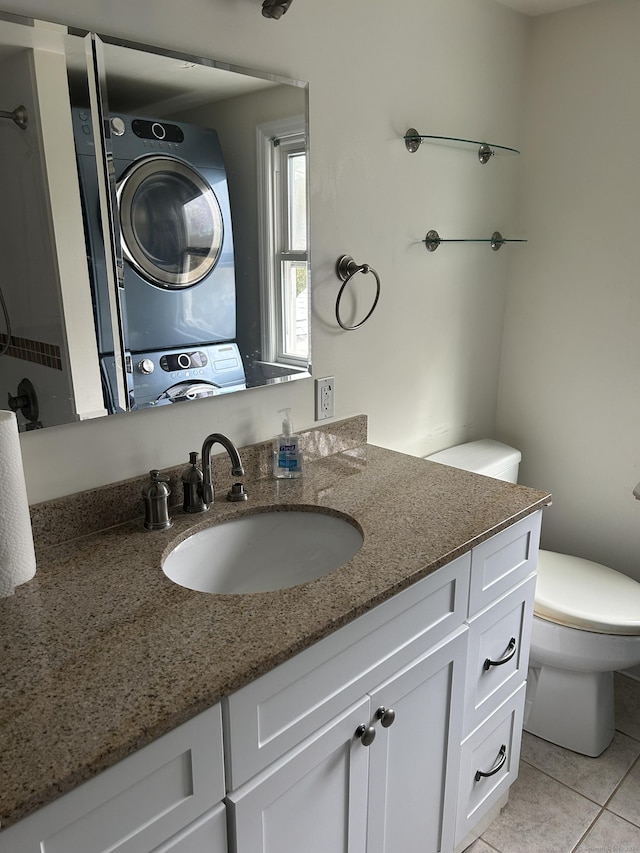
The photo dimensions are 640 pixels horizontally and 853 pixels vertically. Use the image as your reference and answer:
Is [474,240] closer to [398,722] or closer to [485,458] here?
[485,458]

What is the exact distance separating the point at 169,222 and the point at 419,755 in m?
1.25

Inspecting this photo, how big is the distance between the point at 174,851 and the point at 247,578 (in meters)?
0.62

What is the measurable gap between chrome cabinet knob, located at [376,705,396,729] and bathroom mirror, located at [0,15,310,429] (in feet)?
2.56

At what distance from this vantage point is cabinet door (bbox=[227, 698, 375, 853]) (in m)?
1.02

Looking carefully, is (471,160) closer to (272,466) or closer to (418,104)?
(418,104)

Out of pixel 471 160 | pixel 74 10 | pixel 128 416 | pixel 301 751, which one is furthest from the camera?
pixel 471 160

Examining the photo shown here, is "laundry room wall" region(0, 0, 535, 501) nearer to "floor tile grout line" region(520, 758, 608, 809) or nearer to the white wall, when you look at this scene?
A: the white wall

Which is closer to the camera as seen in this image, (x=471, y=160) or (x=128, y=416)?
(x=128, y=416)

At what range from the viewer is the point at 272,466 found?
172cm

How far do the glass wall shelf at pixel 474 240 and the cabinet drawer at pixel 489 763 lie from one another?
4.30ft

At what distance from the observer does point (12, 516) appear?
1.09m

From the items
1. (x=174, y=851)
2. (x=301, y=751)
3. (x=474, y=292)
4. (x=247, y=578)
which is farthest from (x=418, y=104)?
(x=174, y=851)

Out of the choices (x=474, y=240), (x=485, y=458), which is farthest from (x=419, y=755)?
(x=474, y=240)

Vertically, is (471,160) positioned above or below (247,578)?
above
